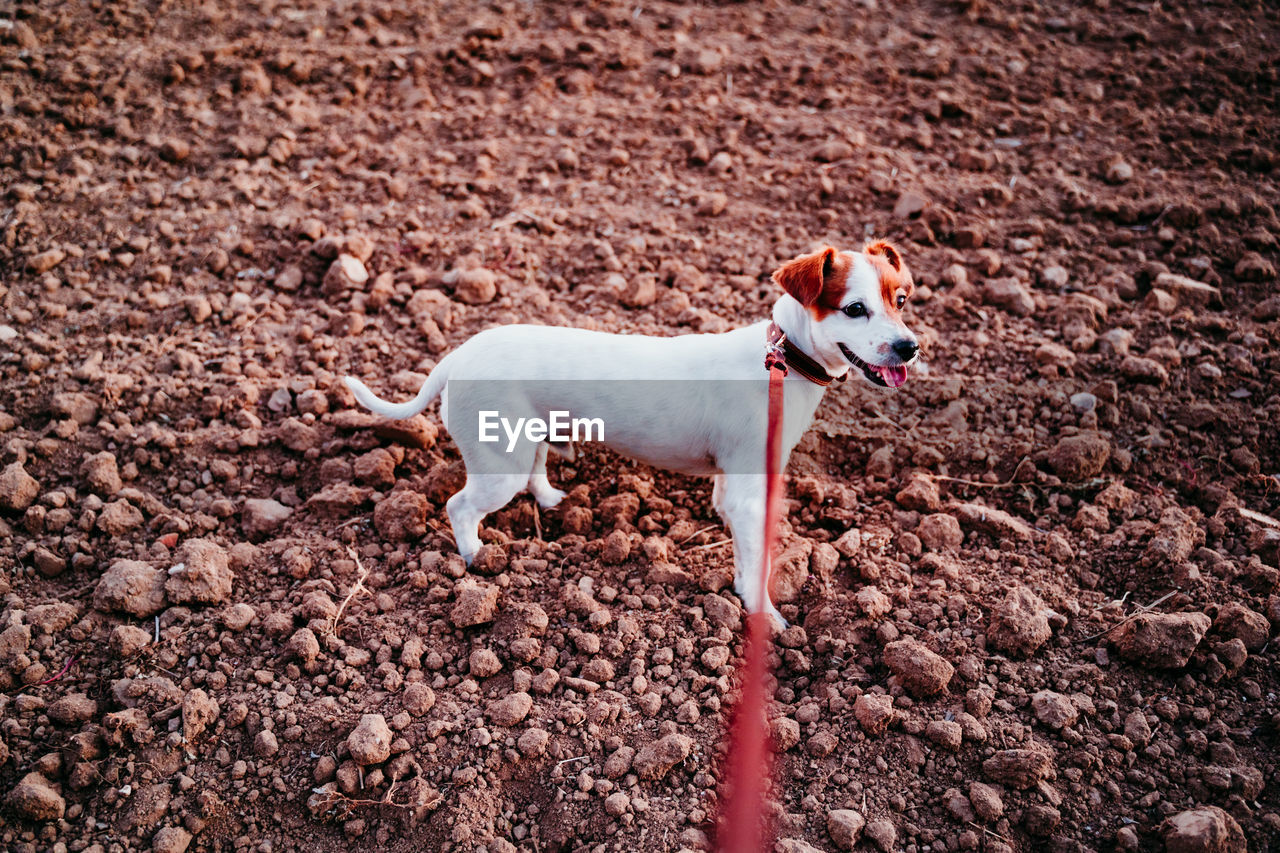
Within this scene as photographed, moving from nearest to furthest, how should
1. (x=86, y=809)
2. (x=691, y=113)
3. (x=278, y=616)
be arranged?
(x=86, y=809) < (x=278, y=616) < (x=691, y=113)

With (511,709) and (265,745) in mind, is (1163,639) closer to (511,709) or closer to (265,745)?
(511,709)

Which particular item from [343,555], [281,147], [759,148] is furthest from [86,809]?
[759,148]

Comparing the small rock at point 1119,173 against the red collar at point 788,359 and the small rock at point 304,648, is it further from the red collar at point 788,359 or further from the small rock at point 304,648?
the small rock at point 304,648

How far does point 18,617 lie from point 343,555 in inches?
50.5

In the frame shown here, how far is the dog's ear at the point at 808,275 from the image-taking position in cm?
326

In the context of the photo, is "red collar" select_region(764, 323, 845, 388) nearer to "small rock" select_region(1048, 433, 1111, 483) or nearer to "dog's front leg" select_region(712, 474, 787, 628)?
"dog's front leg" select_region(712, 474, 787, 628)

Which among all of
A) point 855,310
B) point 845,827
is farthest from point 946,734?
point 855,310

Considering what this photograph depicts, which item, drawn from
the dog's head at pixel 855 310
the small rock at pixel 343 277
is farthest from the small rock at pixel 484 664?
the small rock at pixel 343 277

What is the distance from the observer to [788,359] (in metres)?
3.48

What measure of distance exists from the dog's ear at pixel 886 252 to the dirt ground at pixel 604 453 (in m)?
1.18

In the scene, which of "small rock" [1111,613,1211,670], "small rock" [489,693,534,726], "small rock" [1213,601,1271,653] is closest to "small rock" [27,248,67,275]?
"small rock" [489,693,534,726]

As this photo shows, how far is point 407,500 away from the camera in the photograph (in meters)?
4.05

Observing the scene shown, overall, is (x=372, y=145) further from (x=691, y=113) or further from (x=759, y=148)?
(x=759, y=148)

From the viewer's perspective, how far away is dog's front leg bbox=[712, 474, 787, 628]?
12.0ft
